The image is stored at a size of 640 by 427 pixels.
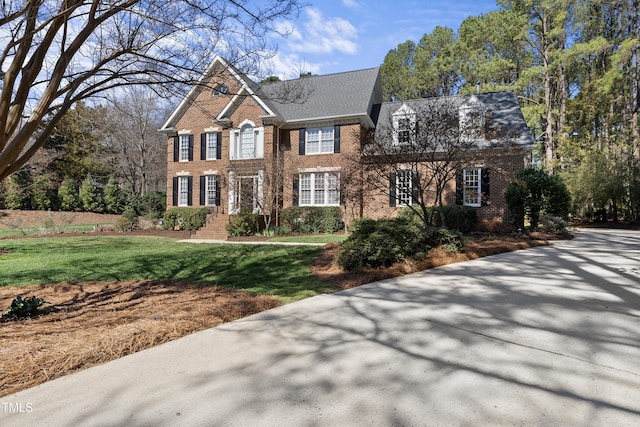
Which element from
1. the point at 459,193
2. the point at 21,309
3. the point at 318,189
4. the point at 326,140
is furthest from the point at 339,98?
the point at 21,309

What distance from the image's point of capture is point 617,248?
9.17m

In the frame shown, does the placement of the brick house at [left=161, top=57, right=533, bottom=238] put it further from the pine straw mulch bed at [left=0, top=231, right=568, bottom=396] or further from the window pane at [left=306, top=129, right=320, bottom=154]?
the pine straw mulch bed at [left=0, top=231, right=568, bottom=396]

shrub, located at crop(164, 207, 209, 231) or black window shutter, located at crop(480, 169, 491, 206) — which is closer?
black window shutter, located at crop(480, 169, 491, 206)

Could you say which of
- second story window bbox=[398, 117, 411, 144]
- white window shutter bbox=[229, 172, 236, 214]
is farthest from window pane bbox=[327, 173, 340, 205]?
second story window bbox=[398, 117, 411, 144]

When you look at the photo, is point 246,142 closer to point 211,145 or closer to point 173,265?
point 211,145

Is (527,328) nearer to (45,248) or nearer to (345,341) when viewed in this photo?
(345,341)

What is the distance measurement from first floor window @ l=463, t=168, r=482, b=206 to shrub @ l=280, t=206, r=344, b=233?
6187 mm

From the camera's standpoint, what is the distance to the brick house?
15.5m

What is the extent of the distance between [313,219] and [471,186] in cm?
795

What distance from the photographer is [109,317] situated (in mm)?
4332

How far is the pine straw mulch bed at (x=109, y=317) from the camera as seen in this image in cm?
290

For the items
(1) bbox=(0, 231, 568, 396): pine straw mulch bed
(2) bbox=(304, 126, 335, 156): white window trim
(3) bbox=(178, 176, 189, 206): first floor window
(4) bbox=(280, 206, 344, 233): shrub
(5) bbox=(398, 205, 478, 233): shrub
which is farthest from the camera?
(3) bbox=(178, 176, 189, 206): first floor window

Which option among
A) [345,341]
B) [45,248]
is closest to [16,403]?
[345,341]

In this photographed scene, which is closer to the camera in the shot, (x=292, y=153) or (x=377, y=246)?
(x=377, y=246)
